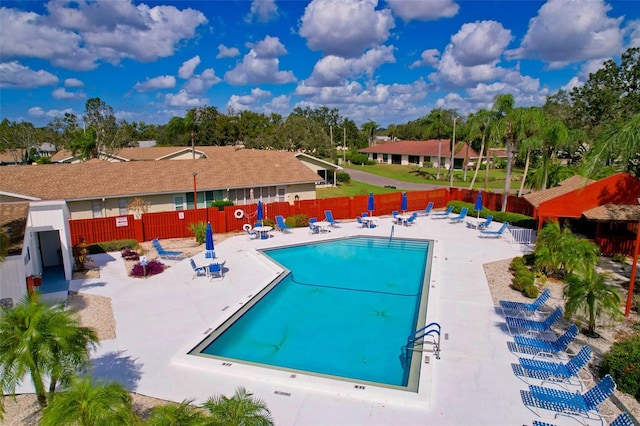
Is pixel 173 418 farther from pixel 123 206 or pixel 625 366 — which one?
pixel 123 206

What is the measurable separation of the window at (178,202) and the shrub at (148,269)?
35.3ft

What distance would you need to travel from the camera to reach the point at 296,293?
17.0 m

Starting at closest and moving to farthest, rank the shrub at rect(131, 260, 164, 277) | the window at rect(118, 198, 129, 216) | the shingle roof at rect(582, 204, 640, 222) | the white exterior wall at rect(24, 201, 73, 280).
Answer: the white exterior wall at rect(24, 201, 73, 280) → the shrub at rect(131, 260, 164, 277) → the shingle roof at rect(582, 204, 640, 222) → the window at rect(118, 198, 129, 216)

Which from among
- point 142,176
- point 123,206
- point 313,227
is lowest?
point 313,227

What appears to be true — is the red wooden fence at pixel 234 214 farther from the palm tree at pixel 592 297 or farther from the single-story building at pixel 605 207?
the palm tree at pixel 592 297

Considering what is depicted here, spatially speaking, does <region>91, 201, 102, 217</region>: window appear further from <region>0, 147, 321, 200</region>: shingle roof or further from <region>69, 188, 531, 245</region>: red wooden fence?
<region>69, 188, 531, 245</region>: red wooden fence

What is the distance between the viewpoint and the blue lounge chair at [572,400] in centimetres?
845

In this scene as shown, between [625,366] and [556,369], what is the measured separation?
1.51m

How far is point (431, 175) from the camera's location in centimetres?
6122

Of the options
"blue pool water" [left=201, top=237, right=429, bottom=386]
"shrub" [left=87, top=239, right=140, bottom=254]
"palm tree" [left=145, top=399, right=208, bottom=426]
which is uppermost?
"palm tree" [left=145, top=399, right=208, bottom=426]

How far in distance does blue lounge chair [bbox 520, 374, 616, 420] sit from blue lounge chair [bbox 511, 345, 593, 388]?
83cm

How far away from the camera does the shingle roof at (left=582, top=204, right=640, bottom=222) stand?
1941 cm

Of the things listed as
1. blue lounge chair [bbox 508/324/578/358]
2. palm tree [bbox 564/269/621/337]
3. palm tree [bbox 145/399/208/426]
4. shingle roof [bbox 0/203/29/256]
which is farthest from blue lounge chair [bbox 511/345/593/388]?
shingle roof [bbox 0/203/29/256]

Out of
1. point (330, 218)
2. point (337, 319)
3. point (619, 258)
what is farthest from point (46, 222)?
point (619, 258)
